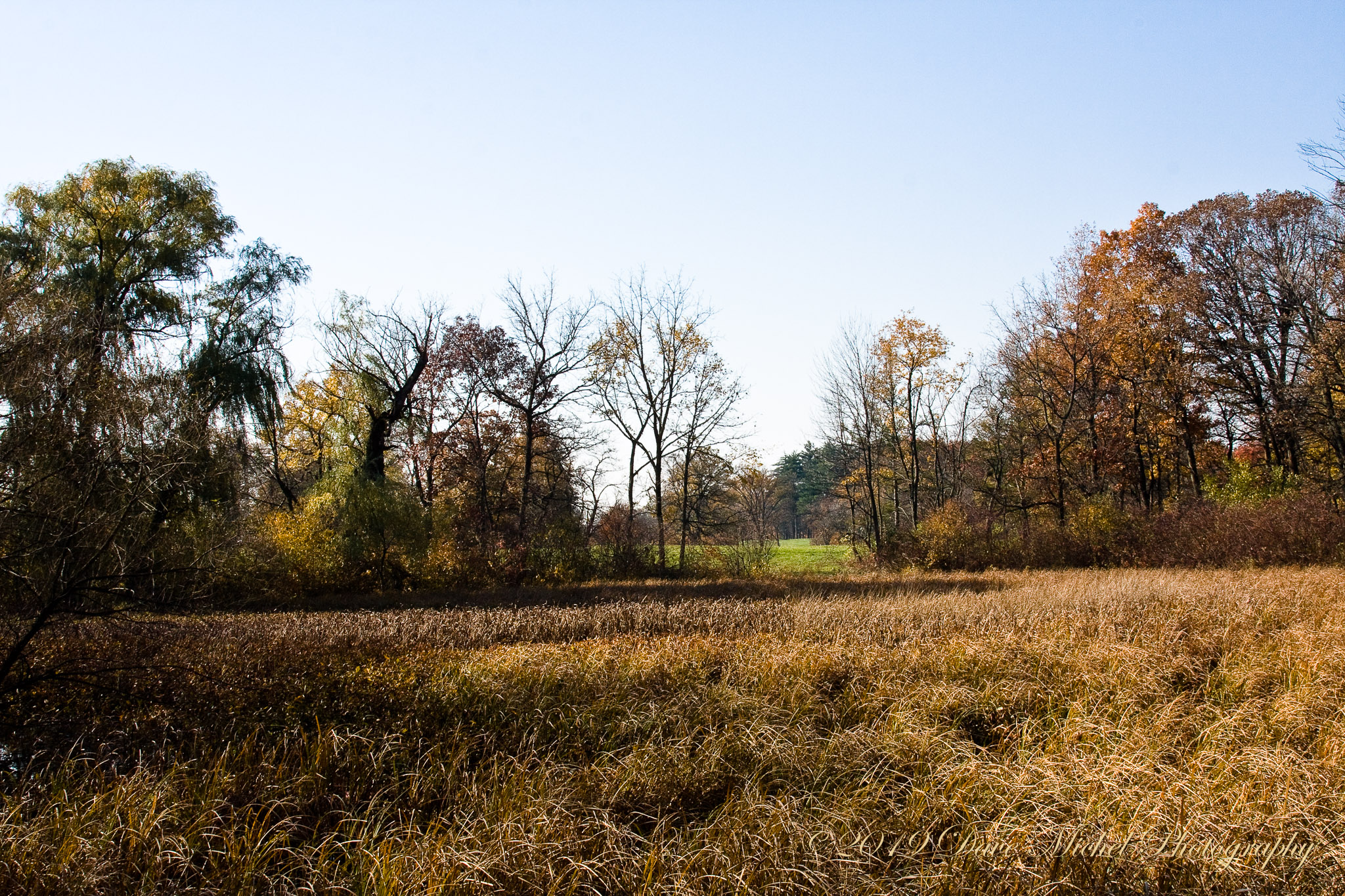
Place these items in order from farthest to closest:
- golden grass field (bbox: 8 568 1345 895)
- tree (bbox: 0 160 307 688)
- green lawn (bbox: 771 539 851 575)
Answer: green lawn (bbox: 771 539 851 575) < tree (bbox: 0 160 307 688) < golden grass field (bbox: 8 568 1345 895)

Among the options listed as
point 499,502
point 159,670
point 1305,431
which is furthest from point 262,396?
point 1305,431

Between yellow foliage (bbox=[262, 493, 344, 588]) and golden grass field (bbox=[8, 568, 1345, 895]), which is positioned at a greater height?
yellow foliage (bbox=[262, 493, 344, 588])

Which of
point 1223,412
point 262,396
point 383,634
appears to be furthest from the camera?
point 1223,412

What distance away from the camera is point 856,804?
441 centimetres

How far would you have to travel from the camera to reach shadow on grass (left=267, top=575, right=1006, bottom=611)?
15.9 meters

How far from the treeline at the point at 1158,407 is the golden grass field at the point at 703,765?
12557 millimetres

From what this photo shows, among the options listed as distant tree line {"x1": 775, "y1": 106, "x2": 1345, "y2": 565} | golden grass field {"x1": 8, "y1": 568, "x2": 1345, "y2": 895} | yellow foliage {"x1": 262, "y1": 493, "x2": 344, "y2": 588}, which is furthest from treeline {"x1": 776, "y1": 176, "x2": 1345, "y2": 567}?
yellow foliage {"x1": 262, "y1": 493, "x2": 344, "y2": 588}

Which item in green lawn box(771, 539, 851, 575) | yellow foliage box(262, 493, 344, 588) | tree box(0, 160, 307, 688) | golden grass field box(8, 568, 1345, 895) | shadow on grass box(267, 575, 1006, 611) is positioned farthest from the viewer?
green lawn box(771, 539, 851, 575)

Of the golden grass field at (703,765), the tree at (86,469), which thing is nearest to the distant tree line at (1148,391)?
the golden grass field at (703,765)

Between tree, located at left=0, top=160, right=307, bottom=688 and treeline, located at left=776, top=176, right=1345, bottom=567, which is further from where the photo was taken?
treeline, located at left=776, top=176, right=1345, bottom=567

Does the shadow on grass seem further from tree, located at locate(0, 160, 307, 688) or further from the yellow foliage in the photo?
tree, located at locate(0, 160, 307, 688)

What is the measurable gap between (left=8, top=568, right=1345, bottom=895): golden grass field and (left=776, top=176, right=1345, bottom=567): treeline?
12557 mm

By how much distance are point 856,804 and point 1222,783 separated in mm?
2406

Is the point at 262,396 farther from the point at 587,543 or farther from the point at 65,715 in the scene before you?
the point at 65,715
